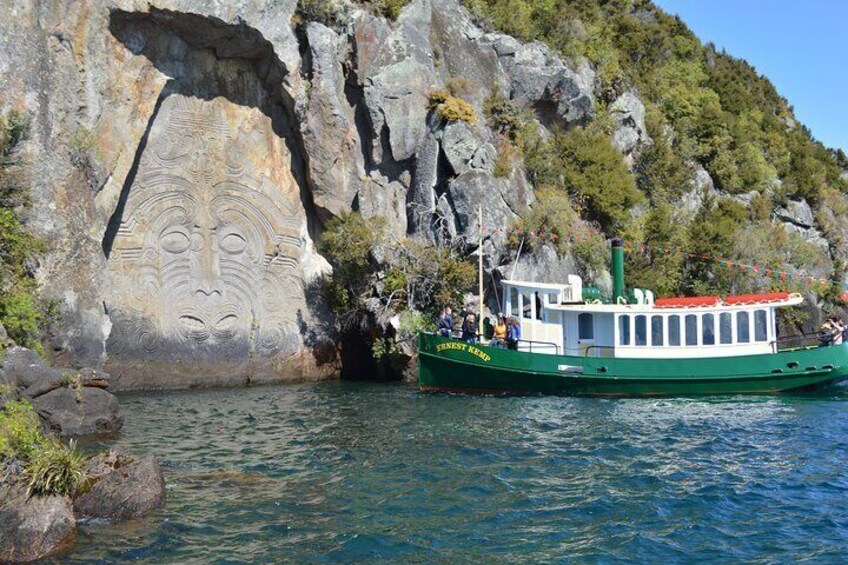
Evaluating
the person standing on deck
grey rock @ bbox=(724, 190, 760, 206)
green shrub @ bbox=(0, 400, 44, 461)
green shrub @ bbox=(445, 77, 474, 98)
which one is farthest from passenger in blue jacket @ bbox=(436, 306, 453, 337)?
grey rock @ bbox=(724, 190, 760, 206)

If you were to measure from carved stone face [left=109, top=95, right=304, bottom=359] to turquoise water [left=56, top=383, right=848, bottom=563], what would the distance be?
5.66 metres

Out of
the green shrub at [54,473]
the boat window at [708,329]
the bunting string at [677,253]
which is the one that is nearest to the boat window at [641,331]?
the boat window at [708,329]

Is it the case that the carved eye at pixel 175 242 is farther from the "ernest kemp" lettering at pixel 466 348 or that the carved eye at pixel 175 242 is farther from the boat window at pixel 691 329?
the boat window at pixel 691 329

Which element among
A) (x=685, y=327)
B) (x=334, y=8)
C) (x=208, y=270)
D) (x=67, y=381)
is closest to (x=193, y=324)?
(x=208, y=270)

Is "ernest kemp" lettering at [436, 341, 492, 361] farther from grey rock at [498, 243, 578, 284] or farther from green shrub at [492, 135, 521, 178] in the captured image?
green shrub at [492, 135, 521, 178]

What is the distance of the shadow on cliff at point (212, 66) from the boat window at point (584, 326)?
10.0 metres

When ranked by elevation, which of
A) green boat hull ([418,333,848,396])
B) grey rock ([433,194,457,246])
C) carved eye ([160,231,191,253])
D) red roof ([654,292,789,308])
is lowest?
green boat hull ([418,333,848,396])

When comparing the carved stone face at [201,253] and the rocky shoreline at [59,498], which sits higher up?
the carved stone face at [201,253]

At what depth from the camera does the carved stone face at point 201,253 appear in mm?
25719

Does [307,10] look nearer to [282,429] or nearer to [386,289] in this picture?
[386,289]

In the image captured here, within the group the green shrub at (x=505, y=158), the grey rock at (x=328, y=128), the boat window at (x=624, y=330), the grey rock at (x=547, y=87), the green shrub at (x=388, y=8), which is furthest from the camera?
the grey rock at (x=547, y=87)

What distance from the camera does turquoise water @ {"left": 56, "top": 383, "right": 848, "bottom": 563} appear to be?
410 inches

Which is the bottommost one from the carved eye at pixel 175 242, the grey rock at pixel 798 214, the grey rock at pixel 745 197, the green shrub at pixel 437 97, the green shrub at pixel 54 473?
the green shrub at pixel 54 473

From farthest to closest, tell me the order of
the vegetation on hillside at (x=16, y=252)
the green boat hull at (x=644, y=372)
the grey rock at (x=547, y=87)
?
the grey rock at (x=547, y=87) < the green boat hull at (x=644, y=372) < the vegetation on hillside at (x=16, y=252)
